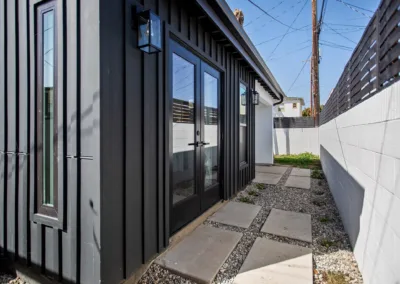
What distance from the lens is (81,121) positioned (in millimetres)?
1672

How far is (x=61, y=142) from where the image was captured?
176 centimetres

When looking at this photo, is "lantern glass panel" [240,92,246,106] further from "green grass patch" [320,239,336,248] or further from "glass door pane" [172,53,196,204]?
"green grass patch" [320,239,336,248]

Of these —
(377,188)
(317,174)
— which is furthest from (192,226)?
(317,174)

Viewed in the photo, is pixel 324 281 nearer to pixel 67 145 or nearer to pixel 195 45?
pixel 67 145

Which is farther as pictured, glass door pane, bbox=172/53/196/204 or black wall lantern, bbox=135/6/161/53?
glass door pane, bbox=172/53/196/204

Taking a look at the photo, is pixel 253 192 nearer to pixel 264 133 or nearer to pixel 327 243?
pixel 327 243

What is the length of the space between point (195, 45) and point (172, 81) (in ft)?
2.24

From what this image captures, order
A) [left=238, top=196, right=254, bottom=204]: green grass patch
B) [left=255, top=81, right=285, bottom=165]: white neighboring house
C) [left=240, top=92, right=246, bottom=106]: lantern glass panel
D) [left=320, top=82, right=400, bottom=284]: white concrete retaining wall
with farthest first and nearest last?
[left=255, top=81, right=285, bottom=165]: white neighboring house < [left=240, top=92, right=246, bottom=106]: lantern glass panel < [left=238, top=196, right=254, bottom=204]: green grass patch < [left=320, top=82, right=400, bottom=284]: white concrete retaining wall

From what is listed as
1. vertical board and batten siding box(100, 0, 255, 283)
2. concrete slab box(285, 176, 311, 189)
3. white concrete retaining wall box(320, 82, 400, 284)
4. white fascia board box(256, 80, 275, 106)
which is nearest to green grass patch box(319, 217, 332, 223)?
white concrete retaining wall box(320, 82, 400, 284)

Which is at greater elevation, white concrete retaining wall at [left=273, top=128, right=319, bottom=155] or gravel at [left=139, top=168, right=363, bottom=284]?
white concrete retaining wall at [left=273, top=128, right=319, bottom=155]

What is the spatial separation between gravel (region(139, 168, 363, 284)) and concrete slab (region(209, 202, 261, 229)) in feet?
0.29

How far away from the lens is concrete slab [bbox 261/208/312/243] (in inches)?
109

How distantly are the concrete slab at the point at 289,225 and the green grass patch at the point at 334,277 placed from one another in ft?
1.96

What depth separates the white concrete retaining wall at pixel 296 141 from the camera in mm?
10609
